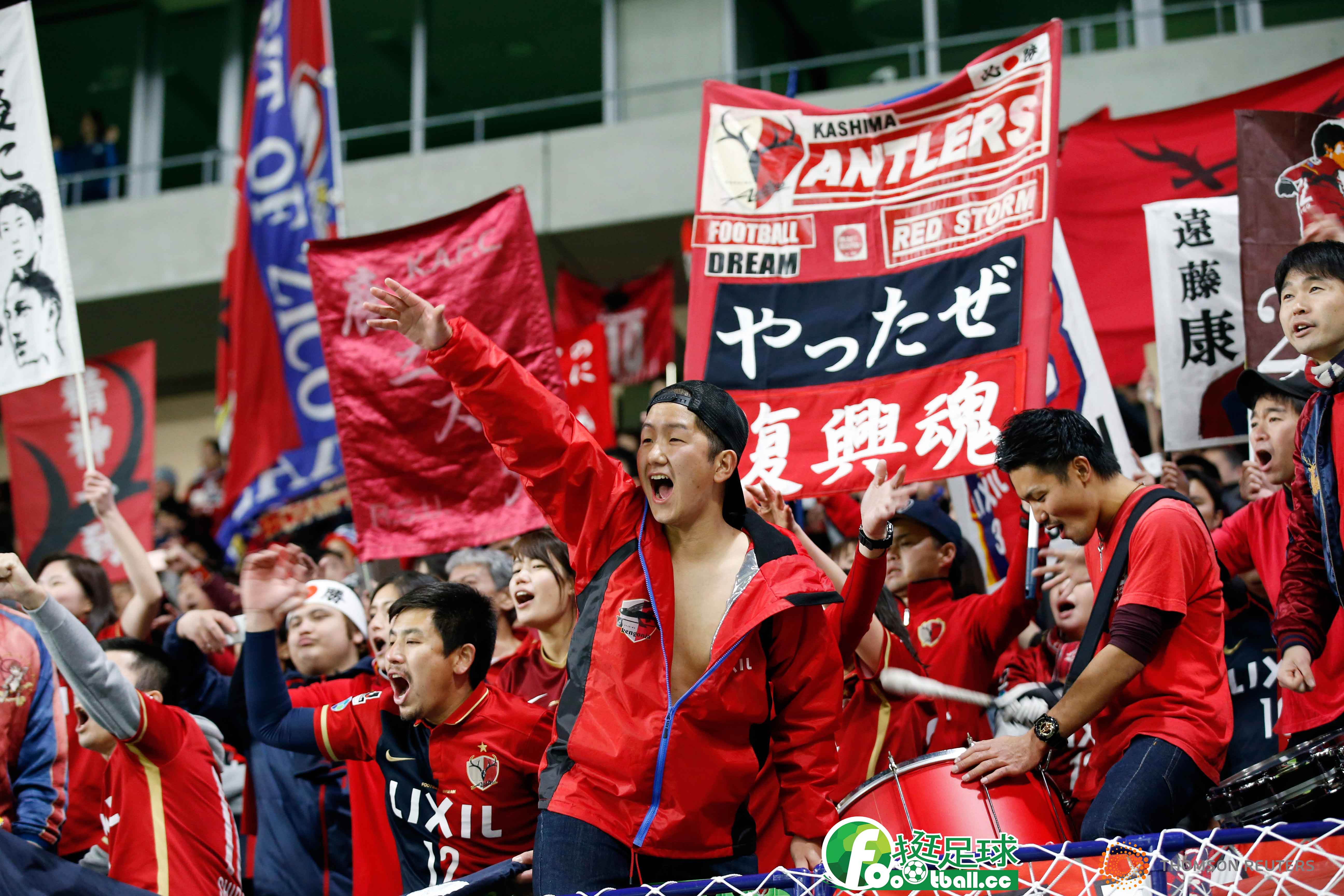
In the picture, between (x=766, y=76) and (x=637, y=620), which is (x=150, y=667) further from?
(x=766, y=76)

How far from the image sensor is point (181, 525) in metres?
10.0

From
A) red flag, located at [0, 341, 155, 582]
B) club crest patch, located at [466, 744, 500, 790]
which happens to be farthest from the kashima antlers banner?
red flag, located at [0, 341, 155, 582]

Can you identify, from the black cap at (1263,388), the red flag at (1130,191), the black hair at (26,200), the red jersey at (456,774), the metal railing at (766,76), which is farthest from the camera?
the metal railing at (766,76)

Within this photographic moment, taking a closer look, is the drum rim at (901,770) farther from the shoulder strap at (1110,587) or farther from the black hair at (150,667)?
the black hair at (150,667)

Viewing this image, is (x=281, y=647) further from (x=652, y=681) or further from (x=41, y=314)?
(x=652, y=681)

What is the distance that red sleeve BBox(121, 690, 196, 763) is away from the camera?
411cm

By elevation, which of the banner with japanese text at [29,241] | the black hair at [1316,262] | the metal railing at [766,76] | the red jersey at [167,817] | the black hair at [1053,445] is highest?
the metal railing at [766,76]

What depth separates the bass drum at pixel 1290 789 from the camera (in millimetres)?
3006

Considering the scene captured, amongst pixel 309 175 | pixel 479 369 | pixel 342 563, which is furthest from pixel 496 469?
pixel 479 369

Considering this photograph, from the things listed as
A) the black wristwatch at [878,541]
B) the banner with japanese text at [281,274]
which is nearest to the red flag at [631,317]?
the banner with japanese text at [281,274]

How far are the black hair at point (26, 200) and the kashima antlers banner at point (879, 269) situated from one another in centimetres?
286

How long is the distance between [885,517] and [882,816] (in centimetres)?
88

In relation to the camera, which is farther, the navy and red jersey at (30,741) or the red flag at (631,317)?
the red flag at (631,317)

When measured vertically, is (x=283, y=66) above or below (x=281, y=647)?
above
